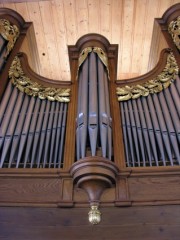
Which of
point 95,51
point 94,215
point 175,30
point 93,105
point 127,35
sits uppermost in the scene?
point 127,35

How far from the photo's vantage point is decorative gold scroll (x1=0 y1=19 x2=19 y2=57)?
3.56m

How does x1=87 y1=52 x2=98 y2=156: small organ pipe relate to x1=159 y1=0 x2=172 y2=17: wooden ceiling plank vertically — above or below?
below

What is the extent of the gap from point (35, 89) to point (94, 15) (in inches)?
67.1

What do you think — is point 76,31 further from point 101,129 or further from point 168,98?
point 101,129

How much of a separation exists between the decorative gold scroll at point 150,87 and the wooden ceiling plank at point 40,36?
186 centimetres

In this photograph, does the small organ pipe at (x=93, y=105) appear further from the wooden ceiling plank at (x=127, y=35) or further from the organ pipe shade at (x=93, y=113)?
the wooden ceiling plank at (x=127, y=35)

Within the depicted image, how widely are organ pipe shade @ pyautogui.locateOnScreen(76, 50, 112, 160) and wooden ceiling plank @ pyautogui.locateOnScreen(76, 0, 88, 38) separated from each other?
1.24 meters

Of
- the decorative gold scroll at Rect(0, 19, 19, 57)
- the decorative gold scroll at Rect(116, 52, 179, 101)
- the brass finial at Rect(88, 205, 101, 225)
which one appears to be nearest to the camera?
the brass finial at Rect(88, 205, 101, 225)

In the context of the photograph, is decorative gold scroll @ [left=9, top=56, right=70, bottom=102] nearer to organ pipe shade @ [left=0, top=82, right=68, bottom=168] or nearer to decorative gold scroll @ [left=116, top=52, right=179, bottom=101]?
organ pipe shade @ [left=0, top=82, right=68, bottom=168]

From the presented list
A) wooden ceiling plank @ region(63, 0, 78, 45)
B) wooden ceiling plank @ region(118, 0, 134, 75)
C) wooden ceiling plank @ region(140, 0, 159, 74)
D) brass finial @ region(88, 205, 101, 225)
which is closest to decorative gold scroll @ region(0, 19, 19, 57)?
wooden ceiling plank @ region(63, 0, 78, 45)

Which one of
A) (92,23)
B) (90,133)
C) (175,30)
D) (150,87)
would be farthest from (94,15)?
(90,133)

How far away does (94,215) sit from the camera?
1978 millimetres

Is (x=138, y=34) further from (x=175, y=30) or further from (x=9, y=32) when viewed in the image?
(x=9, y=32)

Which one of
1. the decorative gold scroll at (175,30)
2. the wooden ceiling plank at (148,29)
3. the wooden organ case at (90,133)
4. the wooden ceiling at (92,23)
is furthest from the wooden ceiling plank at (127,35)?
the wooden organ case at (90,133)
